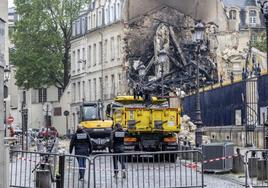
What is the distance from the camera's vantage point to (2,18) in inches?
566

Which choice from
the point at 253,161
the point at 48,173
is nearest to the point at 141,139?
the point at 253,161

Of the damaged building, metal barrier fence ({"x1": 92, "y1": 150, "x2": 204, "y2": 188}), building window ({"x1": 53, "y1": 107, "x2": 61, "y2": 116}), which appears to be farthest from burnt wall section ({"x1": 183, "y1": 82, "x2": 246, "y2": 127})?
building window ({"x1": 53, "y1": 107, "x2": 61, "y2": 116})

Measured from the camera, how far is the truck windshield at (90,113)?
152 ft

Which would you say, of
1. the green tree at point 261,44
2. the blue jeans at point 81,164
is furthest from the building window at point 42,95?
the blue jeans at point 81,164

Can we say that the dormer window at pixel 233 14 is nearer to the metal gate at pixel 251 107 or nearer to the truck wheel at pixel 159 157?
the metal gate at pixel 251 107

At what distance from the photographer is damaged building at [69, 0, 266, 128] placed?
77.1 metres

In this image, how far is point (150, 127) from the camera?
110 feet

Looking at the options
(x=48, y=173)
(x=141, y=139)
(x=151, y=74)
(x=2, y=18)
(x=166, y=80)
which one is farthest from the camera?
(x=151, y=74)

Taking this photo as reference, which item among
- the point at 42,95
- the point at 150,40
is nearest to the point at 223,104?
the point at 150,40

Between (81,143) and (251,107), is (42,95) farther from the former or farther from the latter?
(81,143)

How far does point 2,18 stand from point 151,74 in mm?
62061

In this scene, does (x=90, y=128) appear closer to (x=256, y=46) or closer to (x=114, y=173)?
(x=114, y=173)

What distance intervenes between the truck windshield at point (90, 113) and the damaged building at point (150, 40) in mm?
24518

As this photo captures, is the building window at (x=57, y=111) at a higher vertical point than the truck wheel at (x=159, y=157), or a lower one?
higher
